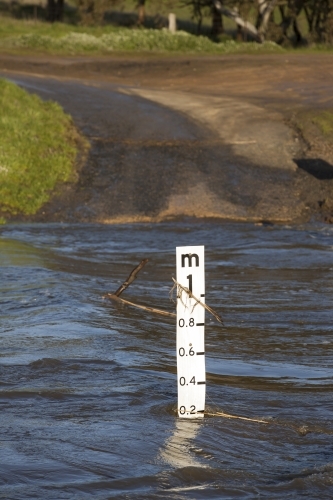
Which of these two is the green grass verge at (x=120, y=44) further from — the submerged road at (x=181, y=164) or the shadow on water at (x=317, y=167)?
the shadow on water at (x=317, y=167)

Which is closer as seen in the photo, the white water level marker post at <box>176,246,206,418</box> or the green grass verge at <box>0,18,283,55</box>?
the white water level marker post at <box>176,246,206,418</box>

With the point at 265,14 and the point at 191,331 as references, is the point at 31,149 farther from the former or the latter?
the point at 265,14

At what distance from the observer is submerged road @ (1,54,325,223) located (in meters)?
15.8

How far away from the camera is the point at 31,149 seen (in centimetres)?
1795

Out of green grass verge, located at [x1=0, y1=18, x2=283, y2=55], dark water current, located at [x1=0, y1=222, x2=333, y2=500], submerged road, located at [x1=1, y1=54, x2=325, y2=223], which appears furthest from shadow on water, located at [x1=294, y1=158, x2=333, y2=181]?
green grass verge, located at [x1=0, y1=18, x2=283, y2=55]

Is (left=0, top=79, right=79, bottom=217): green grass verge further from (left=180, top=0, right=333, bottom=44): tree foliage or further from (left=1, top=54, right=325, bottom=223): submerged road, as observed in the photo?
(left=180, top=0, right=333, bottom=44): tree foliage

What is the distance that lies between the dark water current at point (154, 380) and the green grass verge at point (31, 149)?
3.18m

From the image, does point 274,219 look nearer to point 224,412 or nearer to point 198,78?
point 224,412

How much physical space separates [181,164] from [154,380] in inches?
417

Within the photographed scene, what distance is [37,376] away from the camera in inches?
287

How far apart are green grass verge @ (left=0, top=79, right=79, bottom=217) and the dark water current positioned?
10.4 ft


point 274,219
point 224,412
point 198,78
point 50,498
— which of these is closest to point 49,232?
point 274,219

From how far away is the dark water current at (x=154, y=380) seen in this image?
5.46 m

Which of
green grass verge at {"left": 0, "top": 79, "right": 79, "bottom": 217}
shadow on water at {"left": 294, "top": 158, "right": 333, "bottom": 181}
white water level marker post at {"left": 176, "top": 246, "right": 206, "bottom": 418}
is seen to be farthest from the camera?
shadow on water at {"left": 294, "top": 158, "right": 333, "bottom": 181}
